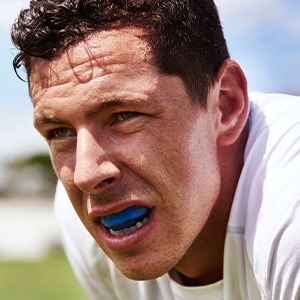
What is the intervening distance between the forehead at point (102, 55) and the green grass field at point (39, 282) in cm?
529

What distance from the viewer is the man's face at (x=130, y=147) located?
3.50 m

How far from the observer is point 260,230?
3496 millimetres

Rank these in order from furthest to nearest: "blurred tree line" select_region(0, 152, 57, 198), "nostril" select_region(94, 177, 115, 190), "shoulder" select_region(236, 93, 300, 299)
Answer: "blurred tree line" select_region(0, 152, 57, 198), "nostril" select_region(94, 177, 115, 190), "shoulder" select_region(236, 93, 300, 299)

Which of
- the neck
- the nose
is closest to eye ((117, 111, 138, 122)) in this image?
the nose

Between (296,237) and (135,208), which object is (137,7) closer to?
(135,208)

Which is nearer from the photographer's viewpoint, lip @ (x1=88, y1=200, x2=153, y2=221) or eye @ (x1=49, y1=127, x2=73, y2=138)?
lip @ (x1=88, y1=200, x2=153, y2=221)

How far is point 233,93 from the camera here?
151 inches

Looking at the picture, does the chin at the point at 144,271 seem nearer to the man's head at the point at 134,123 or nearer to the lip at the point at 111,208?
the man's head at the point at 134,123

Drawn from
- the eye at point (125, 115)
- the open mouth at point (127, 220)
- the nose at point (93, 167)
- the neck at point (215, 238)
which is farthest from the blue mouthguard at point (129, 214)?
the neck at point (215, 238)

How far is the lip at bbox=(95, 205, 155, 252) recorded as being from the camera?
3553 mm

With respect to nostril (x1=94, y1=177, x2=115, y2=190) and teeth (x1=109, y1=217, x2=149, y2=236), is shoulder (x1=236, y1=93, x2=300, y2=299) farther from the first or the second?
nostril (x1=94, y1=177, x2=115, y2=190)

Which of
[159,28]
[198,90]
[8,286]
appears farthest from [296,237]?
[8,286]

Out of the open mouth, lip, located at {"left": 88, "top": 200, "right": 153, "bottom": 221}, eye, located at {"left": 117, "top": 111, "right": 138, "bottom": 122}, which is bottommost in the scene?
the open mouth

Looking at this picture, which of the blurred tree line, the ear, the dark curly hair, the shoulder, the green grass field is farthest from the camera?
the blurred tree line
